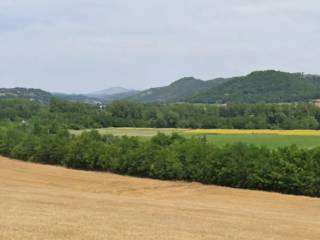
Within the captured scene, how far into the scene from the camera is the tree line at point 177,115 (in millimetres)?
131750

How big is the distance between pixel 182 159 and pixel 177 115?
77768 millimetres

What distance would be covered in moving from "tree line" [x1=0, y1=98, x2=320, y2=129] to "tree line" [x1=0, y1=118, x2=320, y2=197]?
39.8 m

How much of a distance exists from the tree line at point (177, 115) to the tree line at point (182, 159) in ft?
130

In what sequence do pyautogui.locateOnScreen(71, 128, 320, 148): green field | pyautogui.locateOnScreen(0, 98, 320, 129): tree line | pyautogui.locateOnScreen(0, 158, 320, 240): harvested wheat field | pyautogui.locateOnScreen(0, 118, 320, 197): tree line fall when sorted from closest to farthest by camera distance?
pyautogui.locateOnScreen(0, 158, 320, 240): harvested wheat field
pyautogui.locateOnScreen(0, 118, 320, 197): tree line
pyautogui.locateOnScreen(71, 128, 320, 148): green field
pyautogui.locateOnScreen(0, 98, 320, 129): tree line

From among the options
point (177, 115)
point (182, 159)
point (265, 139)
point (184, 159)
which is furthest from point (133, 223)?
point (177, 115)

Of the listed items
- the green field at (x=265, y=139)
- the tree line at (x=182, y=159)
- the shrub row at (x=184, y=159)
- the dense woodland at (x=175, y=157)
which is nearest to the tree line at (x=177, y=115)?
the dense woodland at (x=175, y=157)

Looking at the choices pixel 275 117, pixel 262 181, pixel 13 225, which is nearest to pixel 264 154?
pixel 262 181

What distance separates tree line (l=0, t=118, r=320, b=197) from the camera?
185 feet

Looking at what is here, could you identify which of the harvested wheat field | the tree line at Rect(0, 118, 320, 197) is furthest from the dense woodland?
the harvested wheat field

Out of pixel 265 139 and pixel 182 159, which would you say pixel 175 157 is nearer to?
pixel 182 159

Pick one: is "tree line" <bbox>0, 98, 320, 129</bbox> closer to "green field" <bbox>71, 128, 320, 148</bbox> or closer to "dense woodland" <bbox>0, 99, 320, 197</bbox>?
"dense woodland" <bbox>0, 99, 320, 197</bbox>

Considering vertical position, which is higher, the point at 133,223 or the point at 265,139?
the point at 265,139

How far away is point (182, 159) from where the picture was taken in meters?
65.3

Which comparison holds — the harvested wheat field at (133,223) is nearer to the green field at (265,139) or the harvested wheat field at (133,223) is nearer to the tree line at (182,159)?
the tree line at (182,159)
